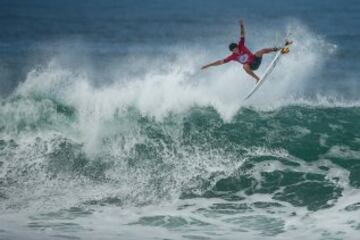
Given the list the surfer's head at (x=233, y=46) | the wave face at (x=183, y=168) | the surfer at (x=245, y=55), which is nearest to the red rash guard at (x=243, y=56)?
the surfer at (x=245, y=55)

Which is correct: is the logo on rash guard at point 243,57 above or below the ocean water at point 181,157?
above

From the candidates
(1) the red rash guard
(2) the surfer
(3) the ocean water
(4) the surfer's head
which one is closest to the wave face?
(3) the ocean water

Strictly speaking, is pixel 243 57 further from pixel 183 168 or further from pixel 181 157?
pixel 183 168

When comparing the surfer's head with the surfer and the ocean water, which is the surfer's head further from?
the ocean water

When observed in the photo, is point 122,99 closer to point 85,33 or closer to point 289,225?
point 289,225

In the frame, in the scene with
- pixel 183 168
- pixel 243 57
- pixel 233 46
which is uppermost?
pixel 233 46

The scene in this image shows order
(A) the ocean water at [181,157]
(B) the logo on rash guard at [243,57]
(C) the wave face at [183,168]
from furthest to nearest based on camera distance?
(B) the logo on rash guard at [243,57] < (C) the wave face at [183,168] < (A) the ocean water at [181,157]

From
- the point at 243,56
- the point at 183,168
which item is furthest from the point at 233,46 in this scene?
the point at 183,168

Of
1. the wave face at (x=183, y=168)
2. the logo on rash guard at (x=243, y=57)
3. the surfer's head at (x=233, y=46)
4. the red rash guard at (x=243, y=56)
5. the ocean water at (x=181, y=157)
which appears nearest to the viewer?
the ocean water at (x=181, y=157)

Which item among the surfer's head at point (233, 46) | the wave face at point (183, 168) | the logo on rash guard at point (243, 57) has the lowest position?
the wave face at point (183, 168)

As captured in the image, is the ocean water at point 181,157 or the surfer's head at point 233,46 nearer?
the ocean water at point 181,157

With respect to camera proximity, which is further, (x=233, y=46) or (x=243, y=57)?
(x=243, y=57)

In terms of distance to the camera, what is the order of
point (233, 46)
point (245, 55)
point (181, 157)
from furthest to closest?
point (181, 157) < point (245, 55) < point (233, 46)

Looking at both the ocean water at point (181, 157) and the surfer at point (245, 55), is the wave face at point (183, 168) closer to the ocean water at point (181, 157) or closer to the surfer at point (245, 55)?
the ocean water at point (181, 157)
